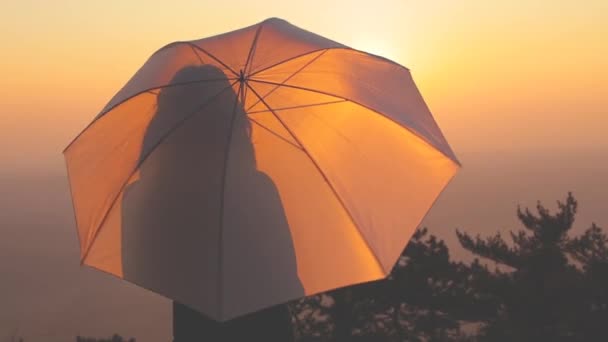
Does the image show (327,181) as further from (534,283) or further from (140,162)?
(534,283)

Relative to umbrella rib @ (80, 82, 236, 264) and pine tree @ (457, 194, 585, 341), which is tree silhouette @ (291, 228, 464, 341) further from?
umbrella rib @ (80, 82, 236, 264)

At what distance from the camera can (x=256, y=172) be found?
114 inches

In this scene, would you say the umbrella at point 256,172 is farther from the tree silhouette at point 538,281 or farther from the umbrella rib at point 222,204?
the tree silhouette at point 538,281

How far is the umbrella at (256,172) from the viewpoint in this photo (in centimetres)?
277

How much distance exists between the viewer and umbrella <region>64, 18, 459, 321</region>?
2.77 m

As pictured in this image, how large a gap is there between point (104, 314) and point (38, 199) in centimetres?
10751

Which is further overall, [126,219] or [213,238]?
[126,219]

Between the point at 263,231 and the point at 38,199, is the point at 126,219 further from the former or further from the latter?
the point at 38,199

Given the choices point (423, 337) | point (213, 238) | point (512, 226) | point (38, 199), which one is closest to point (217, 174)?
point (213, 238)

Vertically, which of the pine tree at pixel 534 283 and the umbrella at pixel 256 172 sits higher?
the pine tree at pixel 534 283

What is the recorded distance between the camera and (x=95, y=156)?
11.8ft

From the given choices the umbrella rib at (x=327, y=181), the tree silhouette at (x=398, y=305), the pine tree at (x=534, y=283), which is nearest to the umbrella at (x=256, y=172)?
the umbrella rib at (x=327, y=181)

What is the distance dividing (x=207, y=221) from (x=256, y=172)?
1.16 feet

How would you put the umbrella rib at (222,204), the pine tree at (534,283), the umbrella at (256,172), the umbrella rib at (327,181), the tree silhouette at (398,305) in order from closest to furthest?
the umbrella rib at (222,204) < the umbrella at (256,172) < the umbrella rib at (327,181) < the pine tree at (534,283) < the tree silhouette at (398,305)
